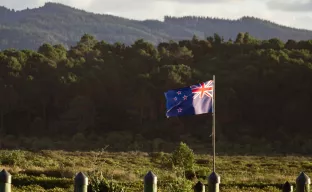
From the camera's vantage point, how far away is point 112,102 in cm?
6103

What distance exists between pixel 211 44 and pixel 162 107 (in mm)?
13316

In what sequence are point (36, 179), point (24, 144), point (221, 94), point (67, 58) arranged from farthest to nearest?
1. point (67, 58)
2. point (221, 94)
3. point (24, 144)
4. point (36, 179)

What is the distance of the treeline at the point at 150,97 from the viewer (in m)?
56.9

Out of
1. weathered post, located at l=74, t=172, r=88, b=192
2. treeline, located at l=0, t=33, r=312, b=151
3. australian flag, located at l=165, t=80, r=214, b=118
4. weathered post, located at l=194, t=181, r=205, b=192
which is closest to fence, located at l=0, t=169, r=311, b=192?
weathered post, located at l=74, t=172, r=88, b=192

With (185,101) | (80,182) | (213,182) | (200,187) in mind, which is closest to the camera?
(80,182)

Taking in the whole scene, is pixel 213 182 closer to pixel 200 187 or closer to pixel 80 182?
pixel 200 187

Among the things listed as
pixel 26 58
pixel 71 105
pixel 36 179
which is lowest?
pixel 36 179

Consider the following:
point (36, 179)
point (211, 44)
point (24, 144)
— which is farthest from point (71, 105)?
point (36, 179)

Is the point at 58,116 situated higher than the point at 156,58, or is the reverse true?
the point at 156,58

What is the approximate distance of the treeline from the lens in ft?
187

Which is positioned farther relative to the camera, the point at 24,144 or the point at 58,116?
the point at 58,116

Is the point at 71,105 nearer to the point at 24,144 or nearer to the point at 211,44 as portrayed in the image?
the point at 24,144

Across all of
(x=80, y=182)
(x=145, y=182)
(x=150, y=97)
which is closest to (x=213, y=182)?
(x=145, y=182)

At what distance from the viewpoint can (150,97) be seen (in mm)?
59438
